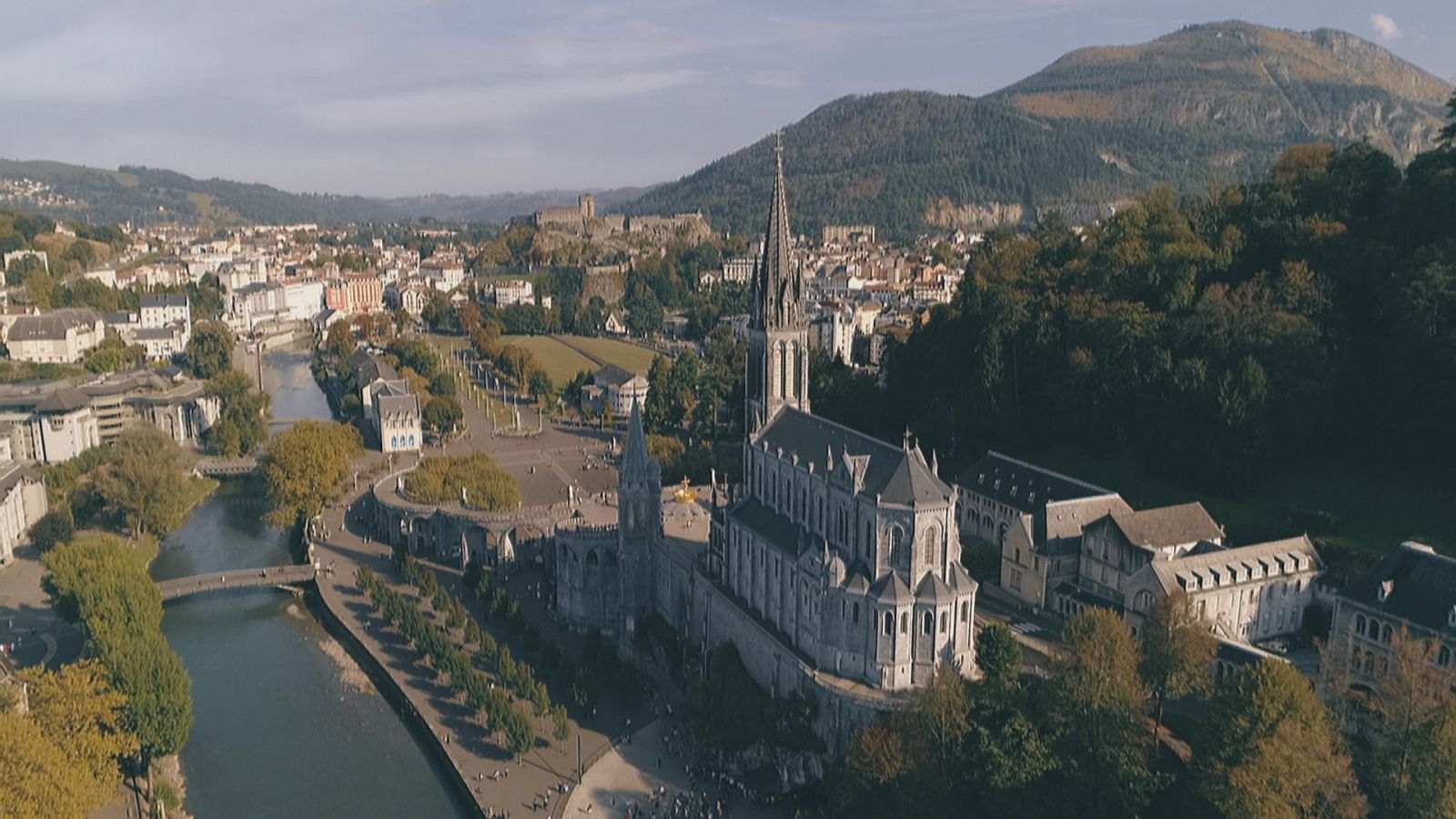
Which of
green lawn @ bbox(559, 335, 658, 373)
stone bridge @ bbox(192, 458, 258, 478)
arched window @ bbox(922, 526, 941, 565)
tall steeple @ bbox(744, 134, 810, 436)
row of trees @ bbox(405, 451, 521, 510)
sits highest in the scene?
tall steeple @ bbox(744, 134, 810, 436)

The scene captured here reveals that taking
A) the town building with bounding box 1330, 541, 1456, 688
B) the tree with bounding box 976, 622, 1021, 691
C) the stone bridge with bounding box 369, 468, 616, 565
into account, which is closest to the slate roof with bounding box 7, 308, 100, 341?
the stone bridge with bounding box 369, 468, 616, 565

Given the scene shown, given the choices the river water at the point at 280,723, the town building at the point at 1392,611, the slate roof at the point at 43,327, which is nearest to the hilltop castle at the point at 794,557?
the river water at the point at 280,723

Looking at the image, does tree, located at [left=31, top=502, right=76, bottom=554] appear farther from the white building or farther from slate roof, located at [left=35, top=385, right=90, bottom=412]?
the white building

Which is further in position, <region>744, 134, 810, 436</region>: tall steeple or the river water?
<region>744, 134, 810, 436</region>: tall steeple

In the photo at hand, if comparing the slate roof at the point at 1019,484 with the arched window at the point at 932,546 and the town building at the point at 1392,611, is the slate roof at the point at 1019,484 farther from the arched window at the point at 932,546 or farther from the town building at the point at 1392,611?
the arched window at the point at 932,546

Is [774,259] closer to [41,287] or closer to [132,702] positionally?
[132,702]

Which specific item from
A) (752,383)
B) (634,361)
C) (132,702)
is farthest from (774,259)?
(634,361)

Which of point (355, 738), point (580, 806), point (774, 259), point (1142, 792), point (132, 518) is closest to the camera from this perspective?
point (1142, 792)
